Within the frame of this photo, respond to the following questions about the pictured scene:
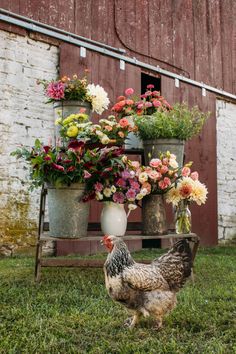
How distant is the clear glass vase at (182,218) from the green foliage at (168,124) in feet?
1.78

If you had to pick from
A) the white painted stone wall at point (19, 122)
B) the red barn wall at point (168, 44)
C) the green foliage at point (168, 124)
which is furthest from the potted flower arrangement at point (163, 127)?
the red barn wall at point (168, 44)

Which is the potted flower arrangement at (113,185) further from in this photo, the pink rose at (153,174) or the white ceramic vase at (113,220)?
the pink rose at (153,174)

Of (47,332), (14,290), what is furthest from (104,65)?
(47,332)

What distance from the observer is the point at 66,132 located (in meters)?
3.31

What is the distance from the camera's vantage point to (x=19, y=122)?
17.0 feet

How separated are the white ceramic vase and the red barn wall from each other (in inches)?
92.6

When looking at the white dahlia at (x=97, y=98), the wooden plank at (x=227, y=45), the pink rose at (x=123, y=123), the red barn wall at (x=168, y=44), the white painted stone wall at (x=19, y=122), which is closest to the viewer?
the pink rose at (x=123, y=123)

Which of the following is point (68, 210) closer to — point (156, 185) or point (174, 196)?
point (156, 185)

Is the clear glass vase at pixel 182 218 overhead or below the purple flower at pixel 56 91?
below

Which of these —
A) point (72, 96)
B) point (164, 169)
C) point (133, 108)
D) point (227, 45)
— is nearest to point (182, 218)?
point (164, 169)

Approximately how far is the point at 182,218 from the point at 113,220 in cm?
62

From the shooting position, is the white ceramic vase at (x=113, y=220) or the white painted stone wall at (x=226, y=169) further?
the white painted stone wall at (x=226, y=169)

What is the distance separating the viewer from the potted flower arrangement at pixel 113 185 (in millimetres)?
3166

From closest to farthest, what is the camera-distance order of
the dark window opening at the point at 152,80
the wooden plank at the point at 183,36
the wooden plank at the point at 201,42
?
the dark window opening at the point at 152,80 < the wooden plank at the point at 183,36 < the wooden plank at the point at 201,42
